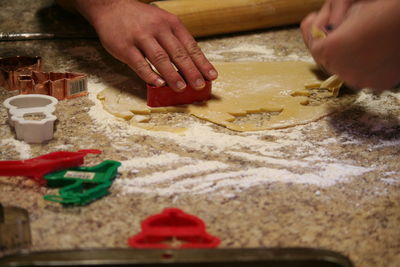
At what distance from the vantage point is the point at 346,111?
4.41 ft

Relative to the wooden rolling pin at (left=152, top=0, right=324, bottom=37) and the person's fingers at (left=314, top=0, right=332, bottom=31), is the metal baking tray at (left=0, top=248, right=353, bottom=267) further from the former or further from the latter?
the wooden rolling pin at (left=152, top=0, right=324, bottom=37)

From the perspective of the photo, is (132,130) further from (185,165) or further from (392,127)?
(392,127)

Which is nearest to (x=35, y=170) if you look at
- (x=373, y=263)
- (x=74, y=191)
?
(x=74, y=191)

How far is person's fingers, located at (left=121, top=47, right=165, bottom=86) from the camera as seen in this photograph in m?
1.31

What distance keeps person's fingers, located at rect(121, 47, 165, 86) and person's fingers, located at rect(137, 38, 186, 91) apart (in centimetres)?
2

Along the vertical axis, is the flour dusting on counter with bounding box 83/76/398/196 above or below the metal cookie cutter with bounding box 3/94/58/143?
below

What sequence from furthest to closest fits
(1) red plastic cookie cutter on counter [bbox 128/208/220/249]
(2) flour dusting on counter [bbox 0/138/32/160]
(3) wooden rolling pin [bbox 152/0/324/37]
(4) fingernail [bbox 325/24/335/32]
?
(3) wooden rolling pin [bbox 152/0/324/37] → (4) fingernail [bbox 325/24/335/32] → (2) flour dusting on counter [bbox 0/138/32/160] → (1) red plastic cookie cutter on counter [bbox 128/208/220/249]

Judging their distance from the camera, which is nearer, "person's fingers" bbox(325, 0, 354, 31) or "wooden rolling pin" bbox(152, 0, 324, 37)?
"person's fingers" bbox(325, 0, 354, 31)

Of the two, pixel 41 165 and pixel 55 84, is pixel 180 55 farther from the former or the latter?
pixel 41 165

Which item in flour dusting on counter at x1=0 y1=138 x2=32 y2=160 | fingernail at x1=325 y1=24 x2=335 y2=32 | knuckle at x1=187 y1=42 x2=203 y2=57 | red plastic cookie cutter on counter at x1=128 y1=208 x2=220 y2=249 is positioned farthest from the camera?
knuckle at x1=187 y1=42 x2=203 y2=57

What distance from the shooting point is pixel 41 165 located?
38.3 inches

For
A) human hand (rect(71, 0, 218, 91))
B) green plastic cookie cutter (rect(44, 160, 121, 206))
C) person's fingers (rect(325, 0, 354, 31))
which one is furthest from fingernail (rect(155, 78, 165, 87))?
person's fingers (rect(325, 0, 354, 31))

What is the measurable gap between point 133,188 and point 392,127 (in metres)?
0.67

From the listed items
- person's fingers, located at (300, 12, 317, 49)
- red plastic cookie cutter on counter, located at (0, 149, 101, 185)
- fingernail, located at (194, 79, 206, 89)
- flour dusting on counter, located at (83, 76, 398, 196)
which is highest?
person's fingers, located at (300, 12, 317, 49)
